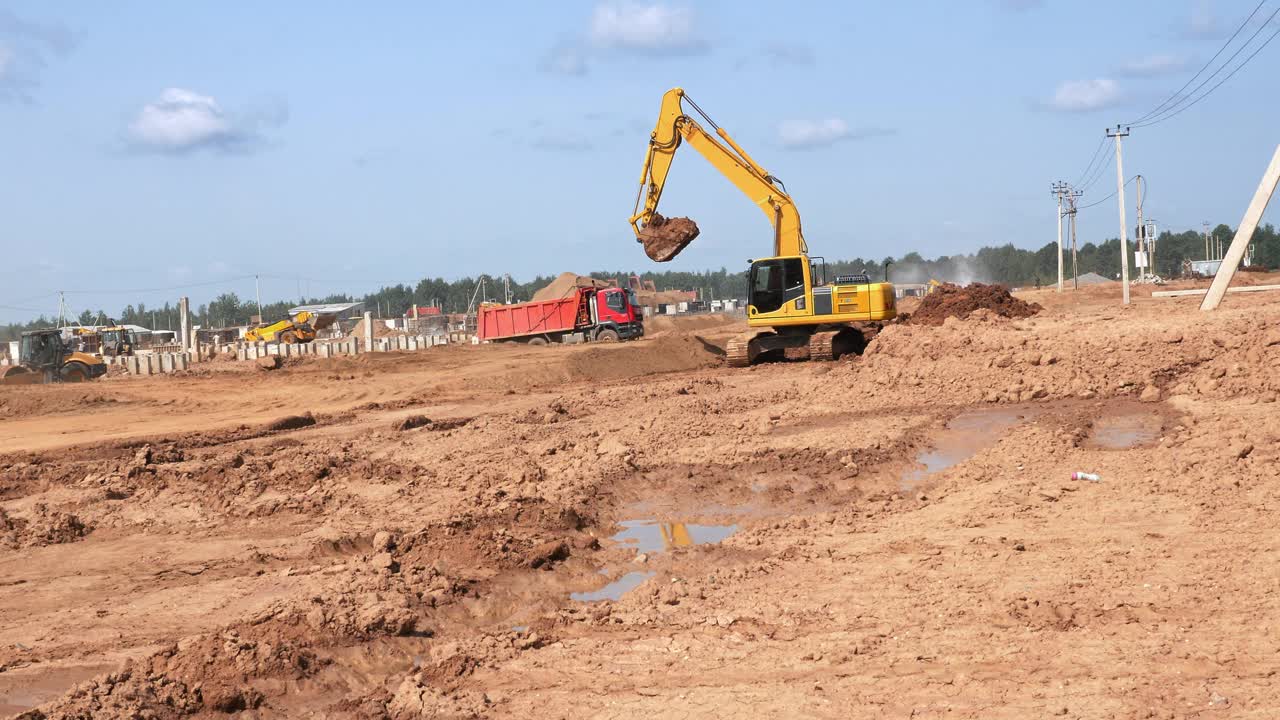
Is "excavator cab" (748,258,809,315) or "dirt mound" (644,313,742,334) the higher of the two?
"excavator cab" (748,258,809,315)

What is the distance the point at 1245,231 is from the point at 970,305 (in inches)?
322

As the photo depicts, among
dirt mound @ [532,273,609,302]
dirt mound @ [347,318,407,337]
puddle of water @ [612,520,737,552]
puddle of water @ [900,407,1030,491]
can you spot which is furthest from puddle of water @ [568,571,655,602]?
dirt mound @ [347,318,407,337]

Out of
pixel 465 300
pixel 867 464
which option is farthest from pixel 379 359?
pixel 465 300

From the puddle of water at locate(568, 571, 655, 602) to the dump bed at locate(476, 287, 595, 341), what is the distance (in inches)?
1142

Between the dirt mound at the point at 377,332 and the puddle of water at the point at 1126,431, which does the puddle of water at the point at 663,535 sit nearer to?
the puddle of water at the point at 1126,431

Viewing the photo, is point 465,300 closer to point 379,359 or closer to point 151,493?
point 379,359

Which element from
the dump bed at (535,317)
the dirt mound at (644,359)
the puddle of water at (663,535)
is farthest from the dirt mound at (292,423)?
the dump bed at (535,317)

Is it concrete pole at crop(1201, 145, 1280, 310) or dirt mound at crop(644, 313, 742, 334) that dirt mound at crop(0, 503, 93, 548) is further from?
dirt mound at crop(644, 313, 742, 334)

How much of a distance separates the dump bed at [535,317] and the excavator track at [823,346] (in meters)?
15.3

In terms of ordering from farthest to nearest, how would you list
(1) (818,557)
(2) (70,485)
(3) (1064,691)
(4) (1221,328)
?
(4) (1221,328), (2) (70,485), (1) (818,557), (3) (1064,691)

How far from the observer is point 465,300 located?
123875mm

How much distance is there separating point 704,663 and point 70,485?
9.76m

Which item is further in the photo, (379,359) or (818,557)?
(379,359)

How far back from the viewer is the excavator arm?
77.9 ft
